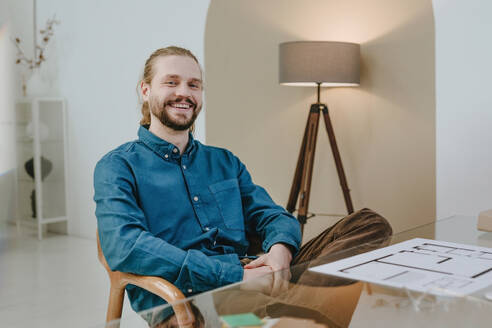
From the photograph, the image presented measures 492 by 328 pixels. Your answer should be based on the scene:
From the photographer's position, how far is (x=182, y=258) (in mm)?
1532

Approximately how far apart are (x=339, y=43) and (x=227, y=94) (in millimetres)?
1113

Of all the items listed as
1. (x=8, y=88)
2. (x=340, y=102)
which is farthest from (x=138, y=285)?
(x=8, y=88)

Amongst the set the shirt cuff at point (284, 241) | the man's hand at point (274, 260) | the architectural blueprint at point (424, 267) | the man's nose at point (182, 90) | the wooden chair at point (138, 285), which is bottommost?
the wooden chair at point (138, 285)

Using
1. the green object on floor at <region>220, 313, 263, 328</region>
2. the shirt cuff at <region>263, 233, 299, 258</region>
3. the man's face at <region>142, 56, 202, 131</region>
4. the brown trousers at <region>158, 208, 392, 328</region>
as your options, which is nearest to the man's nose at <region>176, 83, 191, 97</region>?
the man's face at <region>142, 56, 202, 131</region>

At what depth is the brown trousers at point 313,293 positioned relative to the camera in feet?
3.35

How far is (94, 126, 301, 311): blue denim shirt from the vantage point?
60.4 inches

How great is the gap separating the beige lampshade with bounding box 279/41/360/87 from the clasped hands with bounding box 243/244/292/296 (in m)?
1.50

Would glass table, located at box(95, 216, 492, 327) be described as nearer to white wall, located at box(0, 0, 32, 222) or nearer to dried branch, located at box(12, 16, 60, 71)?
dried branch, located at box(12, 16, 60, 71)

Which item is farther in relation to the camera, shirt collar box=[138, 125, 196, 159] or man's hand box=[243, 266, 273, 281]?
shirt collar box=[138, 125, 196, 159]

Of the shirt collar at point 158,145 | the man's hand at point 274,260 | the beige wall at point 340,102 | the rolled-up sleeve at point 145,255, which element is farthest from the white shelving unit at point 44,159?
the man's hand at point 274,260

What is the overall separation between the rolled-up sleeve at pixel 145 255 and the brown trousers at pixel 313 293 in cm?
31

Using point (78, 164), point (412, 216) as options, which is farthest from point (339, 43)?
point (78, 164)

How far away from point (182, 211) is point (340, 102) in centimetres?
203

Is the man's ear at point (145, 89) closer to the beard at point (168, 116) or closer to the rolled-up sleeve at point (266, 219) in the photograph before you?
the beard at point (168, 116)
